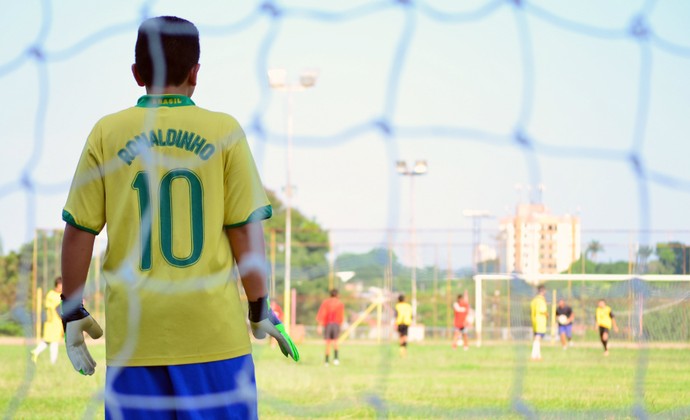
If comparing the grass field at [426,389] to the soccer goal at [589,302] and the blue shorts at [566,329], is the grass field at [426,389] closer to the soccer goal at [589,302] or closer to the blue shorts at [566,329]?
the soccer goal at [589,302]

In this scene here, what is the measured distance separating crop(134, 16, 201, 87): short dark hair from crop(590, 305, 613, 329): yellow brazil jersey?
16.4 meters

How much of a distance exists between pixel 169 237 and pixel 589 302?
68.3 ft

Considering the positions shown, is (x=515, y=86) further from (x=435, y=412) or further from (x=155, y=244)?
(x=435, y=412)

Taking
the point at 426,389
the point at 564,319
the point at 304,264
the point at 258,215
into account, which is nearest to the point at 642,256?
the point at 564,319

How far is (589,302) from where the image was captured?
22594 millimetres

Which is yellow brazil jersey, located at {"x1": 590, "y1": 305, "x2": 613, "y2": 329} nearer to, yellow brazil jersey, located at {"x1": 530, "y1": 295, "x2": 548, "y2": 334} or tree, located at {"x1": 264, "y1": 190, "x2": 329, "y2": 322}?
yellow brazil jersey, located at {"x1": 530, "y1": 295, "x2": 548, "y2": 334}

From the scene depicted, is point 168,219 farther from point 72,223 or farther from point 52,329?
point 52,329

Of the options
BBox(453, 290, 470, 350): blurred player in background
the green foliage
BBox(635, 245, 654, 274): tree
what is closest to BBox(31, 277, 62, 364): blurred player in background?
the green foliage

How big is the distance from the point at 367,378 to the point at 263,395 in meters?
2.75

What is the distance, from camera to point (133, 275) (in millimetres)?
2506

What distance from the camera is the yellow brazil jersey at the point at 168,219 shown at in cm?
250

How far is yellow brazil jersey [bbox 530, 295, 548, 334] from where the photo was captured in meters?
17.3

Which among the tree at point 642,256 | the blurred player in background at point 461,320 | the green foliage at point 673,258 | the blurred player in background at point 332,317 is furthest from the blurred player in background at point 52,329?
the blurred player in background at point 461,320

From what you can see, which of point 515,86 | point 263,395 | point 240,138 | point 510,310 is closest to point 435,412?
point 263,395
